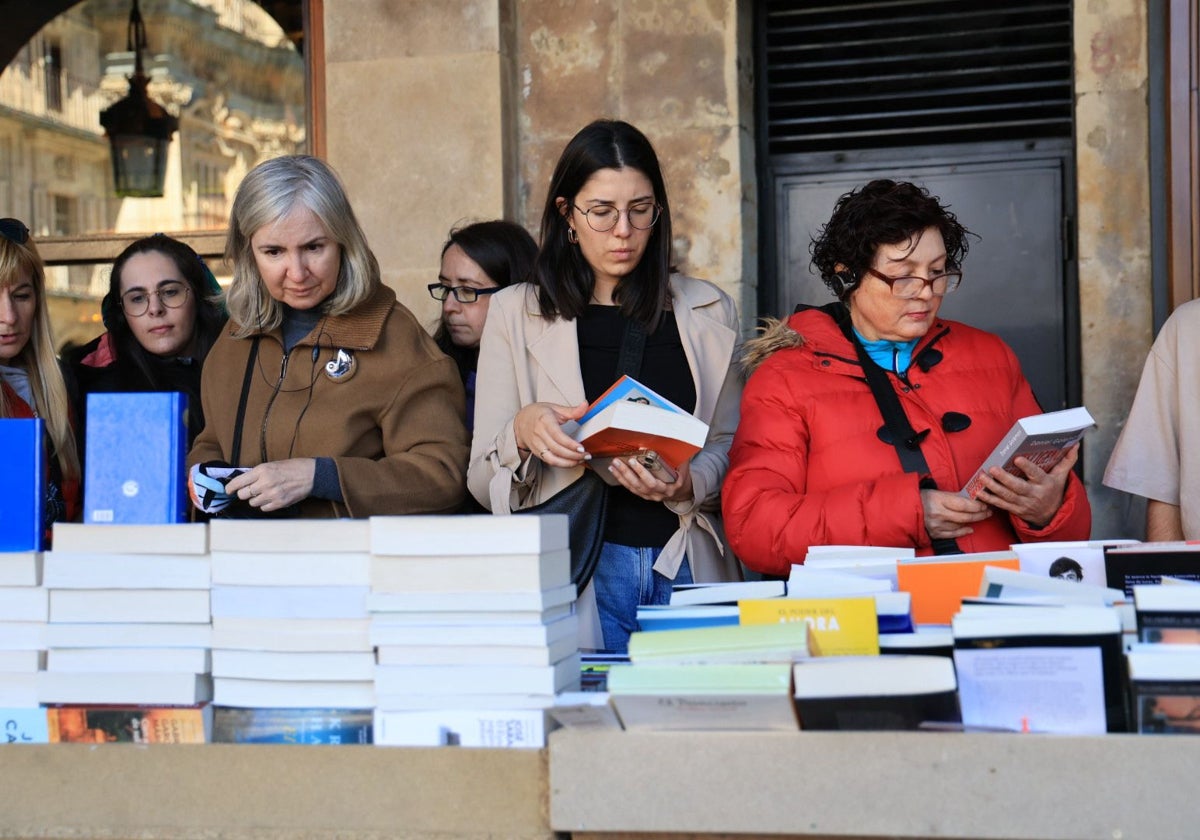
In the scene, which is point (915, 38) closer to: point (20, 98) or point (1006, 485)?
point (1006, 485)

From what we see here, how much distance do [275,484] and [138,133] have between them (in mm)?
3382

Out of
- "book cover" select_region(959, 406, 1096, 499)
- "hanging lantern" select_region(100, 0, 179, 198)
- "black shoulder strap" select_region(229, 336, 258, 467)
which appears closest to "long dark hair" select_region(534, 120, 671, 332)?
"black shoulder strap" select_region(229, 336, 258, 467)

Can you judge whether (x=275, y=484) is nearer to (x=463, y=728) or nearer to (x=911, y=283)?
(x=463, y=728)

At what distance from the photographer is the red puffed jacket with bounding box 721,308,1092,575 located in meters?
2.90

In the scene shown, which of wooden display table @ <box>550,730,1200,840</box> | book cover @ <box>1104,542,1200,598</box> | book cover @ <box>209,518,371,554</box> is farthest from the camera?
book cover @ <box>1104,542,1200,598</box>

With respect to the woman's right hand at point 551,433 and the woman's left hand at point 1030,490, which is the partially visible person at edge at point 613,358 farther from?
the woman's left hand at point 1030,490

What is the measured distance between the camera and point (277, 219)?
9.62ft

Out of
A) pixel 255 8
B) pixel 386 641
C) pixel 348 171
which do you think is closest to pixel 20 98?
pixel 255 8

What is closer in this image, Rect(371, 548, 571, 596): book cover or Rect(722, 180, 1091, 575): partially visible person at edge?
Rect(371, 548, 571, 596): book cover

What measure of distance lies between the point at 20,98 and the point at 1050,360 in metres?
4.19

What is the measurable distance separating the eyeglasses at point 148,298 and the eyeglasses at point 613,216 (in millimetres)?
1269

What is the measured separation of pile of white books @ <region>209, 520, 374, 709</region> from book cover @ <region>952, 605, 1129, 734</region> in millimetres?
902

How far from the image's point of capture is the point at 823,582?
7.27 ft

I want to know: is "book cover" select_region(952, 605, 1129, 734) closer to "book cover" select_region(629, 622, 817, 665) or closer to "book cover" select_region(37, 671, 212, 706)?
"book cover" select_region(629, 622, 817, 665)
